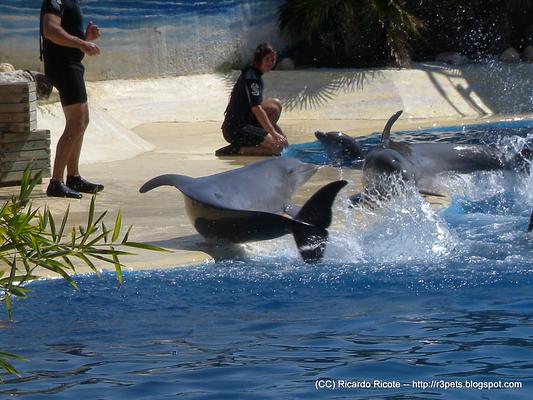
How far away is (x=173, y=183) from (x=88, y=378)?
229 centimetres

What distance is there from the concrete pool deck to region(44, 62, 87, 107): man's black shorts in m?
0.74

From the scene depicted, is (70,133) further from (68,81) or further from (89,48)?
(89,48)

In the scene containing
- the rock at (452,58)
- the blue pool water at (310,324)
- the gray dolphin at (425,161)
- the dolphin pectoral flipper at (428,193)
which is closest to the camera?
the blue pool water at (310,324)

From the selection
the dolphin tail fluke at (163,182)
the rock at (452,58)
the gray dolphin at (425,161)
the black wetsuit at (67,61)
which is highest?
the black wetsuit at (67,61)

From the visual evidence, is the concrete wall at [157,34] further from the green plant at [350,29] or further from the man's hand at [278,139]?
the man's hand at [278,139]

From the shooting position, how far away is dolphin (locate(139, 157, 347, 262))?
6.36 m

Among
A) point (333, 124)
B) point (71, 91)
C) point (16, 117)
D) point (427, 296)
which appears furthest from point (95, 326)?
point (333, 124)

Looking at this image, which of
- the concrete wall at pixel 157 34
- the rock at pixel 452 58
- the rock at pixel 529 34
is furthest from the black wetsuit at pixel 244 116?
the rock at pixel 529 34

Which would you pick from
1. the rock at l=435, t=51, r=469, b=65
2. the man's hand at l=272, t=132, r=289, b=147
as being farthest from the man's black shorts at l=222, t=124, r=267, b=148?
the rock at l=435, t=51, r=469, b=65

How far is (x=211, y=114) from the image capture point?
14500mm

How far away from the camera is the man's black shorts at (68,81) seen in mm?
7953

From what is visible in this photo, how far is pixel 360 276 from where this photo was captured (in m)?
6.14

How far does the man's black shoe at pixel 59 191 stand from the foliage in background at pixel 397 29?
29.6ft

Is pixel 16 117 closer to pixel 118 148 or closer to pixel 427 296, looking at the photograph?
pixel 118 148
